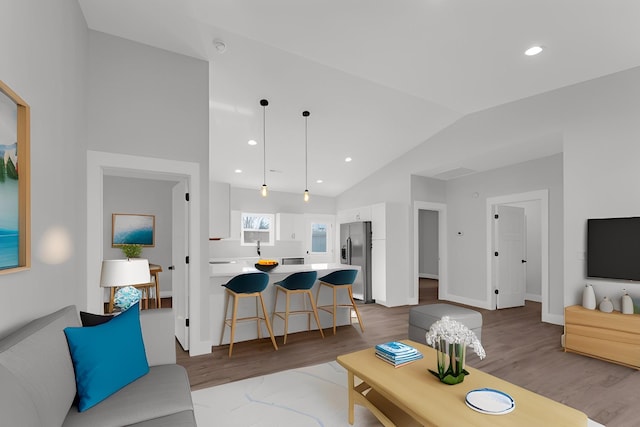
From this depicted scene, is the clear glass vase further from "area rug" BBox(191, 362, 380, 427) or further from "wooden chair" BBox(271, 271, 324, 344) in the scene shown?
"wooden chair" BBox(271, 271, 324, 344)

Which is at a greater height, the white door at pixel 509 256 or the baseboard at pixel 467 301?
the white door at pixel 509 256

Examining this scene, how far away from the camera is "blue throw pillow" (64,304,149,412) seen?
161cm

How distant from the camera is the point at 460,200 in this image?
21.6ft

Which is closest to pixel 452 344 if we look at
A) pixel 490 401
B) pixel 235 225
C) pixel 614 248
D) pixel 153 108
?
pixel 490 401

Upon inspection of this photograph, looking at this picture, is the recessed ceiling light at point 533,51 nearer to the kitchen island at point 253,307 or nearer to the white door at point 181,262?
the kitchen island at point 253,307

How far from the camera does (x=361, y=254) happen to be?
654 cm

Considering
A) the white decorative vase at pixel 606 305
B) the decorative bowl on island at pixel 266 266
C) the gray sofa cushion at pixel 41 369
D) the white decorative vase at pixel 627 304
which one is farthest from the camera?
the decorative bowl on island at pixel 266 266

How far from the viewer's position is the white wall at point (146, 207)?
643 centimetres

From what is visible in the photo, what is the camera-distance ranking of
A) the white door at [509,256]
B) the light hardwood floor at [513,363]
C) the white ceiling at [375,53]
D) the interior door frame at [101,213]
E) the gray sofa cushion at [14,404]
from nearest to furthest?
the gray sofa cushion at [14,404] → the light hardwood floor at [513,363] → the white ceiling at [375,53] → the interior door frame at [101,213] → the white door at [509,256]

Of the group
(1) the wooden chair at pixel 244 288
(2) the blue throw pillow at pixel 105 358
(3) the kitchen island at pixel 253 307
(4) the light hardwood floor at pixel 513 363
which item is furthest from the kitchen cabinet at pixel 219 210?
(2) the blue throw pillow at pixel 105 358

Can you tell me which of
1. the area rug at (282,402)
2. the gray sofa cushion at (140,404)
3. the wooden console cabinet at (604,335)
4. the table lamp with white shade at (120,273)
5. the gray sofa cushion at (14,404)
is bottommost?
the area rug at (282,402)

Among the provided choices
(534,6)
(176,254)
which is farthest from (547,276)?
(176,254)

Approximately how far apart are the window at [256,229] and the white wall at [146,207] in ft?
5.48

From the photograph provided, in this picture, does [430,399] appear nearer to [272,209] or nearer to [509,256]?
[509,256]
